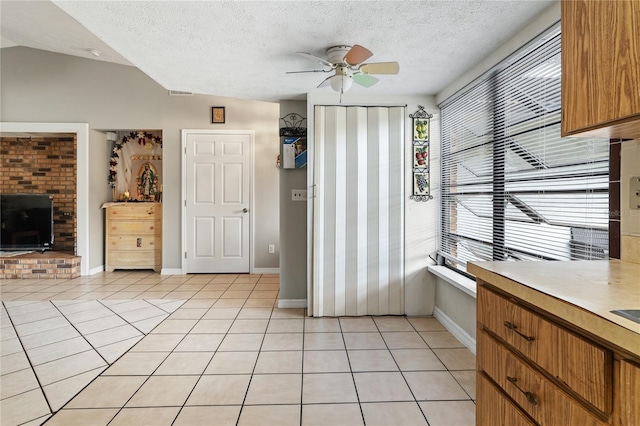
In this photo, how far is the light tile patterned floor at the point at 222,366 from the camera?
5.68 ft

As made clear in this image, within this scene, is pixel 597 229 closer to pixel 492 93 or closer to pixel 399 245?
pixel 492 93

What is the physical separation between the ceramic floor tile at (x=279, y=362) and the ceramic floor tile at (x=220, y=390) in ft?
0.44

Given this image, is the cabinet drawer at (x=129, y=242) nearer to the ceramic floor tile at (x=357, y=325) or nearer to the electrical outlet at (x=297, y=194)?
the electrical outlet at (x=297, y=194)

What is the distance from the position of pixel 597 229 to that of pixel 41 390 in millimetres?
3022

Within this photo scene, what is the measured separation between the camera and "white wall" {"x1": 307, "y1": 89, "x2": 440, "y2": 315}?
10.2 feet

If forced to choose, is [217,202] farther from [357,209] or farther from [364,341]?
[364,341]

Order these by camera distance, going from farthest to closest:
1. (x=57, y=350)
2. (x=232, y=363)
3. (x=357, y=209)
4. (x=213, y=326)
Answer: (x=357, y=209) → (x=213, y=326) → (x=57, y=350) → (x=232, y=363)

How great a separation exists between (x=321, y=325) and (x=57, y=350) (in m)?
2.00

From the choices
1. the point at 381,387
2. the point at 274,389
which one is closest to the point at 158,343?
the point at 274,389

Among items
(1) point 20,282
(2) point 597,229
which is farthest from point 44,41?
(2) point 597,229

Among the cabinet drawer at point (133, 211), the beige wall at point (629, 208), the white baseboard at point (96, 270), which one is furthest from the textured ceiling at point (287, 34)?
the white baseboard at point (96, 270)

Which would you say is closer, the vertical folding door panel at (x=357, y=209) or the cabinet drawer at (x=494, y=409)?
the cabinet drawer at (x=494, y=409)

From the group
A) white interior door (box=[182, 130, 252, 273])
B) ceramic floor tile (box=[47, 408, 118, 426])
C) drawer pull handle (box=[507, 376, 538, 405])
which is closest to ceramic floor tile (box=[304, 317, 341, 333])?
ceramic floor tile (box=[47, 408, 118, 426])

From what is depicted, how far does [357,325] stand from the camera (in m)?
2.95
